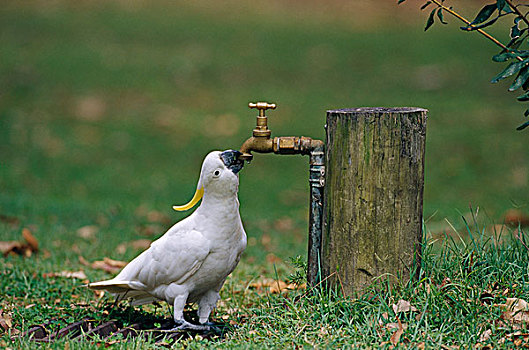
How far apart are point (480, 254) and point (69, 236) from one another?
3.88m

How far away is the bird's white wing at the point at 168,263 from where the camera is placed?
11.5 feet

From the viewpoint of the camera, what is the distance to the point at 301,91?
12.1 metres

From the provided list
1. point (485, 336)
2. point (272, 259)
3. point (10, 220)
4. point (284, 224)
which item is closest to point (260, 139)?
point (485, 336)

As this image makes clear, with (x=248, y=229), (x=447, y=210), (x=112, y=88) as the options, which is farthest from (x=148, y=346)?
(x=112, y=88)

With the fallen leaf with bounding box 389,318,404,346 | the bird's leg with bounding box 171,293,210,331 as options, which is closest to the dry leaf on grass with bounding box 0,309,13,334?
the bird's leg with bounding box 171,293,210,331

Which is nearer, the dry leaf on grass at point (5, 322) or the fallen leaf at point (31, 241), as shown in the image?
the dry leaf on grass at point (5, 322)

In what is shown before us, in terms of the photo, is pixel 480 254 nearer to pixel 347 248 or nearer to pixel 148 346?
pixel 347 248

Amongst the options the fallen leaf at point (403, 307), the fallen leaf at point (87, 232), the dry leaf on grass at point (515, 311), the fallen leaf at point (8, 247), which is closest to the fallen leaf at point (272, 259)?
the fallen leaf at point (87, 232)

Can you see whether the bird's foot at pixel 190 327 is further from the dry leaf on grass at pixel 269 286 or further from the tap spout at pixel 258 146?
the tap spout at pixel 258 146

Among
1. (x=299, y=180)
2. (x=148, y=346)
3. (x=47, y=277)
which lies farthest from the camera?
(x=299, y=180)

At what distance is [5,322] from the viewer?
3.67 m

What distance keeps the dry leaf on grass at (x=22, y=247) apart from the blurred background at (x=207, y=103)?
226mm

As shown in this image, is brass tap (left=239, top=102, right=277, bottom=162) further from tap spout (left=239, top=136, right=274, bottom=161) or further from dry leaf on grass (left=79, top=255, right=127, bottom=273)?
dry leaf on grass (left=79, top=255, right=127, bottom=273)

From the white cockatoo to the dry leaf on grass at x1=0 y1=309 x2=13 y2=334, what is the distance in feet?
1.69
